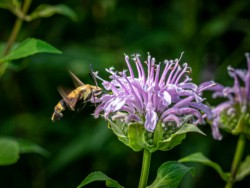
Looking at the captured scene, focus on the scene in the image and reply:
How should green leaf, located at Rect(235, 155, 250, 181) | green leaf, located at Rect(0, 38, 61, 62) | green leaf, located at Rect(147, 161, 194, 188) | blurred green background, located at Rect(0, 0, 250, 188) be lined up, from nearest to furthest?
green leaf, located at Rect(147, 161, 194, 188), green leaf, located at Rect(0, 38, 61, 62), green leaf, located at Rect(235, 155, 250, 181), blurred green background, located at Rect(0, 0, 250, 188)

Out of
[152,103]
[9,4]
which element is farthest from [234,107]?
[9,4]

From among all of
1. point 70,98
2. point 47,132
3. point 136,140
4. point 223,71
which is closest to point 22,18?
point 70,98

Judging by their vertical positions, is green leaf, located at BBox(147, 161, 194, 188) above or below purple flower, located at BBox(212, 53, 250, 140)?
below

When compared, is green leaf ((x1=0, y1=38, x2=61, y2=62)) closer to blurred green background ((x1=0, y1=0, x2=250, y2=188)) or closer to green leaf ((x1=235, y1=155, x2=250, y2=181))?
green leaf ((x1=235, y1=155, x2=250, y2=181))

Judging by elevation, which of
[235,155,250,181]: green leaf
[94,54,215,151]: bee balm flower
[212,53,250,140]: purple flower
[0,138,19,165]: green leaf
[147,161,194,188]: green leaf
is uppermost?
[212,53,250,140]: purple flower

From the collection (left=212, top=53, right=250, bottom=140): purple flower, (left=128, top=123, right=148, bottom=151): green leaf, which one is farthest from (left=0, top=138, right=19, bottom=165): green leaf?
(left=212, top=53, right=250, bottom=140): purple flower

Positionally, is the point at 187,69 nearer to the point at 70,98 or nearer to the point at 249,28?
the point at 70,98

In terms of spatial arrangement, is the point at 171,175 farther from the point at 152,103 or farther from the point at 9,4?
the point at 9,4

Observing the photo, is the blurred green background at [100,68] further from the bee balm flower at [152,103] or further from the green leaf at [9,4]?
the bee balm flower at [152,103]
